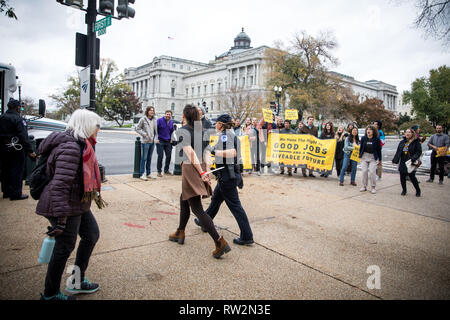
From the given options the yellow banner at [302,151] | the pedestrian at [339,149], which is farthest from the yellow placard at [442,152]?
the yellow banner at [302,151]

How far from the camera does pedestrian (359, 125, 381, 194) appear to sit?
7.96m

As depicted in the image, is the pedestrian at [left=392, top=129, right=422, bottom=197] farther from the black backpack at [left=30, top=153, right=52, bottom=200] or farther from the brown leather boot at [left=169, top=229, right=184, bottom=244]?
the black backpack at [left=30, top=153, right=52, bottom=200]

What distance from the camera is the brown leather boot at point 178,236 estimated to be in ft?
13.2

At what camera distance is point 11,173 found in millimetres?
5730

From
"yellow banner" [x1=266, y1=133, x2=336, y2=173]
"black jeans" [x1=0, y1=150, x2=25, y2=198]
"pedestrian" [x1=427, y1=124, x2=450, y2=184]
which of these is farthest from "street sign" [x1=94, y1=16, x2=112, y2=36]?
"pedestrian" [x1=427, y1=124, x2=450, y2=184]

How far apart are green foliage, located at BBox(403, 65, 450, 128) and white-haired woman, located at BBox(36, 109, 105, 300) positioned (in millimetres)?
61757

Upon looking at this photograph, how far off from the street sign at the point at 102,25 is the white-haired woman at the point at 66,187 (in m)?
4.39

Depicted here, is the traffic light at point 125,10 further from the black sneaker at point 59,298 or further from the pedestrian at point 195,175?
the black sneaker at point 59,298

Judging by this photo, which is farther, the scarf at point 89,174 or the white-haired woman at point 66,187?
the scarf at point 89,174

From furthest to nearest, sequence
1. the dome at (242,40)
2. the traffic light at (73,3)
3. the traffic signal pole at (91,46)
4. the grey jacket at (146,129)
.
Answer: the dome at (242,40)
the grey jacket at (146,129)
the traffic signal pole at (91,46)
the traffic light at (73,3)

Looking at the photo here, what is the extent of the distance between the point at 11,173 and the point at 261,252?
519 centimetres

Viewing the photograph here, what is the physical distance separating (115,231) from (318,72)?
47.1 meters

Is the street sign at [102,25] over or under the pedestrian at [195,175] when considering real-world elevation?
over

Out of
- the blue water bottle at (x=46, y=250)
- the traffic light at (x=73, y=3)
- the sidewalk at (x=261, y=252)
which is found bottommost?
the sidewalk at (x=261, y=252)
